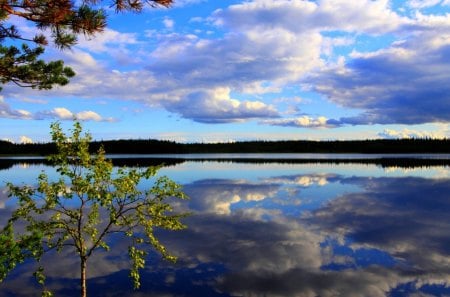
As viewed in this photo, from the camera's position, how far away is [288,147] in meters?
183

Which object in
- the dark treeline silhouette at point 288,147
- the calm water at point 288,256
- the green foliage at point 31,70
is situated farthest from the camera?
the dark treeline silhouette at point 288,147

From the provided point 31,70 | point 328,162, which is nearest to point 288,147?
point 328,162

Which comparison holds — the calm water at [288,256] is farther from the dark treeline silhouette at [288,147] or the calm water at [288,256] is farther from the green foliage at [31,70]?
the dark treeline silhouette at [288,147]

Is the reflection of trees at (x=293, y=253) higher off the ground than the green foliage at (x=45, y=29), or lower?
lower

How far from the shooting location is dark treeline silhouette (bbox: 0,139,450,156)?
6407 inches

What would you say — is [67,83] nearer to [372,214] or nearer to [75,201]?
[75,201]

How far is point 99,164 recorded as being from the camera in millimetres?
11102

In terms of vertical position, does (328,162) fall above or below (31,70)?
below

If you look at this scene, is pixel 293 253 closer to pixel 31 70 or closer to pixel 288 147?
pixel 31 70

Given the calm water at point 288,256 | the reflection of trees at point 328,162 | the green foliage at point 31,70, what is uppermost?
the green foliage at point 31,70

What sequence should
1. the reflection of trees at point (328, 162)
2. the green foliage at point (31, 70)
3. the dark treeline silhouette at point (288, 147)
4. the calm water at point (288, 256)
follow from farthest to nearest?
the dark treeline silhouette at point (288, 147) < the reflection of trees at point (328, 162) < the green foliage at point (31, 70) < the calm water at point (288, 256)

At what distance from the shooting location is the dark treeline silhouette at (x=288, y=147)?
163 meters

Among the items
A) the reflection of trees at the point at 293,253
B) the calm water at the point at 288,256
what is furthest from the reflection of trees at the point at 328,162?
the reflection of trees at the point at 293,253

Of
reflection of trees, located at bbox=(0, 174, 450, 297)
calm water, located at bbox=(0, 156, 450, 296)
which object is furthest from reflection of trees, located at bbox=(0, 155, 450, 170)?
reflection of trees, located at bbox=(0, 174, 450, 297)
